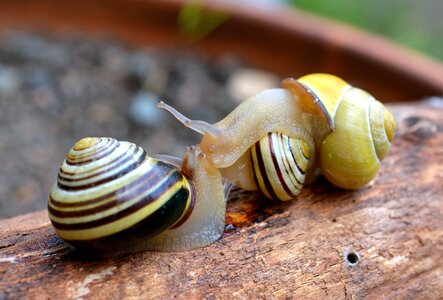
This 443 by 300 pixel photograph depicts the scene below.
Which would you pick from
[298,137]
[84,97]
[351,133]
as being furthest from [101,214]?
[84,97]

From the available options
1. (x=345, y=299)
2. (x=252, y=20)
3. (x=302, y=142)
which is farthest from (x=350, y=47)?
(x=345, y=299)

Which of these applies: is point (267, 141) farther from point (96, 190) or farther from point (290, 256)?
point (96, 190)

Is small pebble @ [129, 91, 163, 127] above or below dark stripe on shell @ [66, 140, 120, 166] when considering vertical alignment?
below

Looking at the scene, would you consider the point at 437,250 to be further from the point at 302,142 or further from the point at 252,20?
the point at 252,20

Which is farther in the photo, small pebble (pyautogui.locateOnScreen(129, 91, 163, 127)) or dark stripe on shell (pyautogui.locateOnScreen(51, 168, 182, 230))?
small pebble (pyautogui.locateOnScreen(129, 91, 163, 127))

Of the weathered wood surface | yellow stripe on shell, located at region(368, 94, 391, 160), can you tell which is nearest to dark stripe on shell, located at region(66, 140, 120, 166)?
the weathered wood surface

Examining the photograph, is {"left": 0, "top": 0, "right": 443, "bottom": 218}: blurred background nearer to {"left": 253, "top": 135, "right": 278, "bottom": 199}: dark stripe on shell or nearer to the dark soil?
the dark soil

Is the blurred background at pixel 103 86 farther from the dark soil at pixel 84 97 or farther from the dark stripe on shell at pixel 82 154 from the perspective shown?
the dark stripe on shell at pixel 82 154
